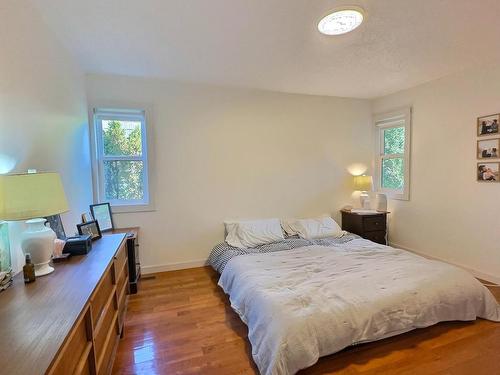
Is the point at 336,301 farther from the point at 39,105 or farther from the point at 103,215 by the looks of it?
the point at 103,215

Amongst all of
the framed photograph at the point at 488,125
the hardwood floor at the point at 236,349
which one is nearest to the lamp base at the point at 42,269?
the hardwood floor at the point at 236,349

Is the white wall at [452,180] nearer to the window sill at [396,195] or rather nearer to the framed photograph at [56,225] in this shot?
the window sill at [396,195]

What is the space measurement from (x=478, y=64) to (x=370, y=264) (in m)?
2.53

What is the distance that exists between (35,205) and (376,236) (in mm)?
4016

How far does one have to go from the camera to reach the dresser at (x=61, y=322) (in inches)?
32.0

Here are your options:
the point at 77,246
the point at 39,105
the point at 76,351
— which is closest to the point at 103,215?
the point at 77,246

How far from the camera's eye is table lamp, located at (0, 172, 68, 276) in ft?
4.02

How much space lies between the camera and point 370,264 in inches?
100

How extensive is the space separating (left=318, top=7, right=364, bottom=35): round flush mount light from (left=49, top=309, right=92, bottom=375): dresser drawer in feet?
7.77

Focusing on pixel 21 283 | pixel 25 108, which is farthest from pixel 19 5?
pixel 21 283

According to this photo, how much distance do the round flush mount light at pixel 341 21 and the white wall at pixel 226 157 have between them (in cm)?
172

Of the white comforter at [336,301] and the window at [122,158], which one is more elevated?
the window at [122,158]

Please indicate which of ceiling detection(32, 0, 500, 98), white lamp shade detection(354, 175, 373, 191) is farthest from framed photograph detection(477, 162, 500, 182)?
white lamp shade detection(354, 175, 373, 191)

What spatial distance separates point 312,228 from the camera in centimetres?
372
